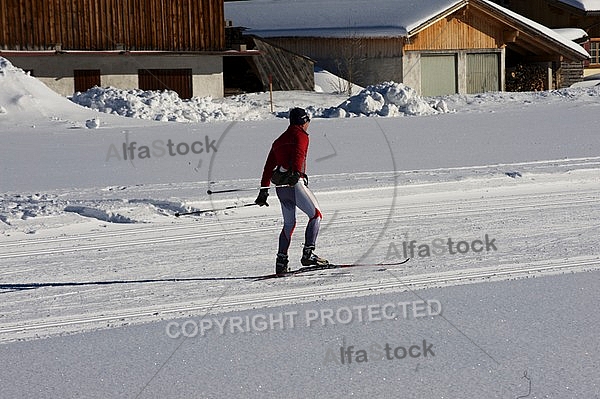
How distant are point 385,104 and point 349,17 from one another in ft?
50.7

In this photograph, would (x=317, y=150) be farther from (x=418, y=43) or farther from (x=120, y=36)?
(x=418, y=43)

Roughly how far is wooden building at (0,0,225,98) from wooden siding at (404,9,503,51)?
27.7 feet

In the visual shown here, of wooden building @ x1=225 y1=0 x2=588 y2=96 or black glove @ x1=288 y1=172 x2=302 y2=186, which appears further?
wooden building @ x1=225 y1=0 x2=588 y2=96

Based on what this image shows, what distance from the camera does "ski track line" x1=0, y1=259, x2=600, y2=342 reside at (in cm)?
897

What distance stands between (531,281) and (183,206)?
18.4 ft

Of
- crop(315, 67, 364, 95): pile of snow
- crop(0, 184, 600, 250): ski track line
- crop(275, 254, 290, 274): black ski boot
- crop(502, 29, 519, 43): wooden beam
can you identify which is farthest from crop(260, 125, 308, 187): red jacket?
crop(502, 29, 519, 43): wooden beam

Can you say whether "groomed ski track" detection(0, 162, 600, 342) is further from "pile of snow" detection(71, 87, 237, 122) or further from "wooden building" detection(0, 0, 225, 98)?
"wooden building" detection(0, 0, 225, 98)

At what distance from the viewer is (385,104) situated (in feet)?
90.3

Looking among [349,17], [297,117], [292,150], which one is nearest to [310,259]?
[292,150]

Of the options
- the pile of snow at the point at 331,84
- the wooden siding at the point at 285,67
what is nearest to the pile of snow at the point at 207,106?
the wooden siding at the point at 285,67

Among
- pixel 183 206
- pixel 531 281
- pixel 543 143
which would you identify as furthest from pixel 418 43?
pixel 531 281

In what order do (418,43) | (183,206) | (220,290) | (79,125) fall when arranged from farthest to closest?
(418,43), (79,125), (183,206), (220,290)

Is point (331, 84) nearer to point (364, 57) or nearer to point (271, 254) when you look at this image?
point (364, 57)

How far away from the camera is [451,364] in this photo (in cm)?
739
